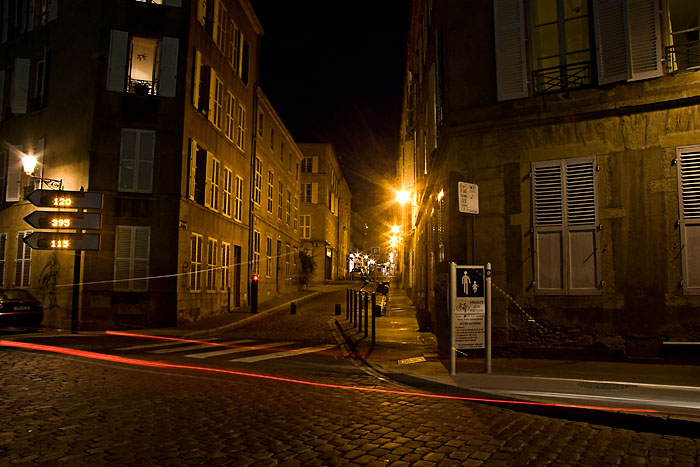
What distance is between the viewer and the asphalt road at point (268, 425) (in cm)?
451

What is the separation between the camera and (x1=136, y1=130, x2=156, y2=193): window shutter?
17.8 m

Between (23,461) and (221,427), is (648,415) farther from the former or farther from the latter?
(23,461)

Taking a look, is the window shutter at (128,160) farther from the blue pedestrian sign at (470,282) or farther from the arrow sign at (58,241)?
the blue pedestrian sign at (470,282)

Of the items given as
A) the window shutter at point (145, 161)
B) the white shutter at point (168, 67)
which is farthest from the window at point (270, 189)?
the window shutter at point (145, 161)

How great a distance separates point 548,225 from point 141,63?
16.1 metres

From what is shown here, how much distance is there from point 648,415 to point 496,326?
4.57 meters

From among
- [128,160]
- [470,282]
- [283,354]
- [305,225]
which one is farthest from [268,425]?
[305,225]

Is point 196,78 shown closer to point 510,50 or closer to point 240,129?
point 240,129

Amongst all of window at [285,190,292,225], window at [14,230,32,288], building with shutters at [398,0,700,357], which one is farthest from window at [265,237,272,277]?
building with shutters at [398,0,700,357]

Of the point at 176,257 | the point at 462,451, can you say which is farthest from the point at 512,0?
the point at 176,257

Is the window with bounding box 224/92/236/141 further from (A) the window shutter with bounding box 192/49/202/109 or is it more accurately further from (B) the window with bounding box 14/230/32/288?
(B) the window with bounding box 14/230/32/288

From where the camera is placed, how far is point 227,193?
75.9 feet

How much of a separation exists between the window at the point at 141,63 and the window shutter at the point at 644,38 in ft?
47.2

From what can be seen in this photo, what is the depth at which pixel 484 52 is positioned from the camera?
1091 centimetres
